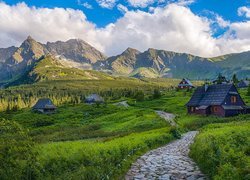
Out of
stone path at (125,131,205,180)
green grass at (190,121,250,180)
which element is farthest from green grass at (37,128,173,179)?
green grass at (190,121,250,180)

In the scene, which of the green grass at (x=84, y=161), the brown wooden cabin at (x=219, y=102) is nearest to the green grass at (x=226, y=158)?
the green grass at (x=84, y=161)

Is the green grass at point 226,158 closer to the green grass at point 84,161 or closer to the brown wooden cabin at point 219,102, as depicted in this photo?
the green grass at point 84,161

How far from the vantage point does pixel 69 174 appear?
13125 mm

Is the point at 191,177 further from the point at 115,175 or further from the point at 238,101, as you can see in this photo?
the point at 238,101

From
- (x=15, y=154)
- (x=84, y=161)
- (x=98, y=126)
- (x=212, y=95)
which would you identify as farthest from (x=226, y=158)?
(x=212, y=95)

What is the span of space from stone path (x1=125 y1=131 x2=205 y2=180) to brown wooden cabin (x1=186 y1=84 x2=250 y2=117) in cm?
5466

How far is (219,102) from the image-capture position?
73.1m

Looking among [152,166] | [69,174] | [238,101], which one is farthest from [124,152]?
[238,101]

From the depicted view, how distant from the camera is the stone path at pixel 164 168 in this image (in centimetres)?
1475

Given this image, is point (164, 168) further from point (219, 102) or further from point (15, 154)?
point (219, 102)

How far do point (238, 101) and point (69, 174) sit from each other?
6996cm

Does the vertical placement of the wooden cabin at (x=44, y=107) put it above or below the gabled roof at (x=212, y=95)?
below

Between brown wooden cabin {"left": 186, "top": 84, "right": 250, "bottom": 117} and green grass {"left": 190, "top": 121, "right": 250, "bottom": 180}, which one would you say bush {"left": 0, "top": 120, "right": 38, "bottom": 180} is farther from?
brown wooden cabin {"left": 186, "top": 84, "right": 250, "bottom": 117}

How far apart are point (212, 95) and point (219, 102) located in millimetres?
4564
